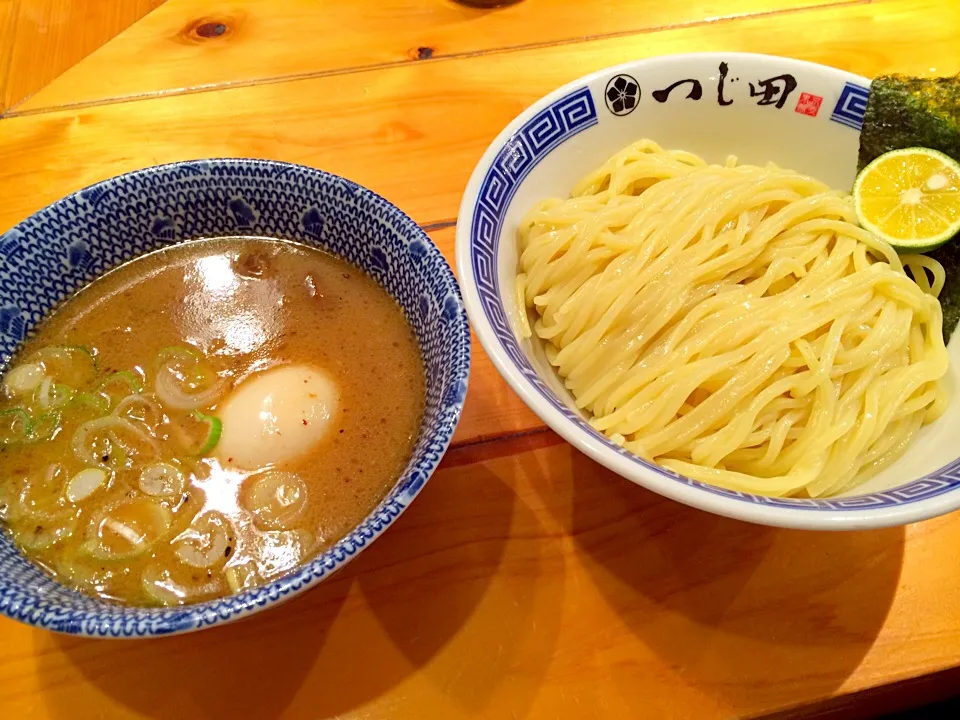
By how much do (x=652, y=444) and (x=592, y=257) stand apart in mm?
474

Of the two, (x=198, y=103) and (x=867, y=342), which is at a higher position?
(x=198, y=103)

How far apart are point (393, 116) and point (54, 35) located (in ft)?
4.77

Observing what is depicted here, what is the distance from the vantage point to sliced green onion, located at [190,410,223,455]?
1355 millimetres

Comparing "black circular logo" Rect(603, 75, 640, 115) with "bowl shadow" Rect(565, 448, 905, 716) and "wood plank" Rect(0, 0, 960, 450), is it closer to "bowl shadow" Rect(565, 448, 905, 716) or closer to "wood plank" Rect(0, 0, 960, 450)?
"wood plank" Rect(0, 0, 960, 450)

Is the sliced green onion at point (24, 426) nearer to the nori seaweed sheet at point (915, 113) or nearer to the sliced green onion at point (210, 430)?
the sliced green onion at point (210, 430)

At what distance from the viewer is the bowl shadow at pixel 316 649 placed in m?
1.25

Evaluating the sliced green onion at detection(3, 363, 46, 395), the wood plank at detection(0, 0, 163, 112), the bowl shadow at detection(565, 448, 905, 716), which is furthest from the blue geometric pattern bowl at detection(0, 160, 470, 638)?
the wood plank at detection(0, 0, 163, 112)

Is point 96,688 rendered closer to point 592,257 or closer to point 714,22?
point 592,257

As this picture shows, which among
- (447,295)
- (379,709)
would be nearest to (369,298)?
(447,295)

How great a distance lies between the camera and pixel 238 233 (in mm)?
1603

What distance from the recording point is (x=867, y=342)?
1550 millimetres

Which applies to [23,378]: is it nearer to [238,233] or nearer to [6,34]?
[238,233]

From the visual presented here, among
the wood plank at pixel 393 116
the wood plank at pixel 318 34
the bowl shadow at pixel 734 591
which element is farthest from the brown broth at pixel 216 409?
the wood plank at pixel 318 34

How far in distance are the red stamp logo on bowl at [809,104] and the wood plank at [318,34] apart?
3.23 feet
